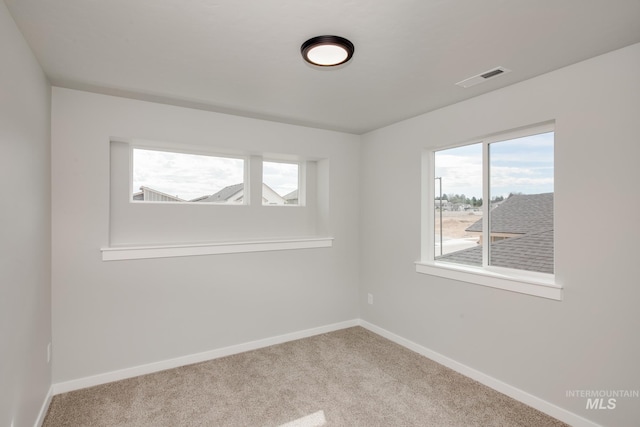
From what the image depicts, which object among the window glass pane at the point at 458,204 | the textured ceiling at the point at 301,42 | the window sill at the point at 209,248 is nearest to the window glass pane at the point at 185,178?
the window sill at the point at 209,248

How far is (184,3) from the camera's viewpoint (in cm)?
158

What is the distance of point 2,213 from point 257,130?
2285 mm

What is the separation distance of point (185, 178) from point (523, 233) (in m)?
3.23

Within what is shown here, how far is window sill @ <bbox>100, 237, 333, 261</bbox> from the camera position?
282cm

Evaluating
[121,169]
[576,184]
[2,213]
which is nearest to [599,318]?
[576,184]

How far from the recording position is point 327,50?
1967 mm

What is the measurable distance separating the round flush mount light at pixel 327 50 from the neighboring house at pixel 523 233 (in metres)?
1.89

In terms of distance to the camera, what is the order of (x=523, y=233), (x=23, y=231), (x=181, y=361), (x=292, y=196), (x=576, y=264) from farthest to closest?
(x=292, y=196) → (x=181, y=361) → (x=523, y=233) → (x=576, y=264) → (x=23, y=231)

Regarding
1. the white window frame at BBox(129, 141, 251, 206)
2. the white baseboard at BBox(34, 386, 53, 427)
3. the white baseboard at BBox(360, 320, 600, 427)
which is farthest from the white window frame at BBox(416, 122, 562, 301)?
the white baseboard at BBox(34, 386, 53, 427)

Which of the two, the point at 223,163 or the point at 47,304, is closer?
the point at 47,304

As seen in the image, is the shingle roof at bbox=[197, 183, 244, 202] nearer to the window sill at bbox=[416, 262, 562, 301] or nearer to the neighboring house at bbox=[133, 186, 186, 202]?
the neighboring house at bbox=[133, 186, 186, 202]

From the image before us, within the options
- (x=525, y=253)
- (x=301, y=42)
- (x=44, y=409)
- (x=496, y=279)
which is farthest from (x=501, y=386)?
(x=44, y=409)

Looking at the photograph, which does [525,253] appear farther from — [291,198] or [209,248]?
[209,248]

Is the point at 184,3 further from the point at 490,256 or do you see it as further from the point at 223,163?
the point at 490,256
